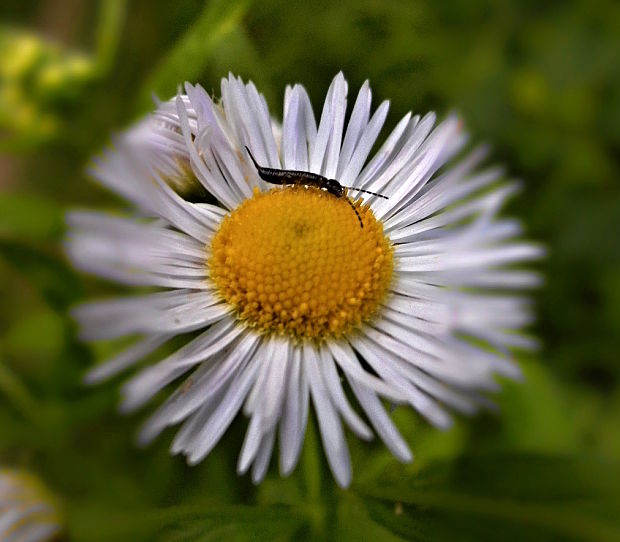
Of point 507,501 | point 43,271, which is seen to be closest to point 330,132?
point 507,501

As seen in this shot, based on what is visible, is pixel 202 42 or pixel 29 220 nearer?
pixel 202 42

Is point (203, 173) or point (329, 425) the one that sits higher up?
point (203, 173)

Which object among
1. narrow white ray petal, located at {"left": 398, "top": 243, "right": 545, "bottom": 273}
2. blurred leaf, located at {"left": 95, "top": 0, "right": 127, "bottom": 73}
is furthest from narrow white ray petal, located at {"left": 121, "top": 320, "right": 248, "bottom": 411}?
blurred leaf, located at {"left": 95, "top": 0, "right": 127, "bottom": 73}

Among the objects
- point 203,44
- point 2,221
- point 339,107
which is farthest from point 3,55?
point 339,107

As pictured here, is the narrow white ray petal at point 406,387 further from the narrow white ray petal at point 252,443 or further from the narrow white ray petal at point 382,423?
the narrow white ray petal at point 252,443

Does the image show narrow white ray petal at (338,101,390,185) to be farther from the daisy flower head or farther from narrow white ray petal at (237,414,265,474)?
narrow white ray petal at (237,414,265,474)

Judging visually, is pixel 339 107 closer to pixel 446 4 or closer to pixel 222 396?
pixel 222 396

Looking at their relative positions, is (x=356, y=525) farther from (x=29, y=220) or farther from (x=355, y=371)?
(x=29, y=220)
